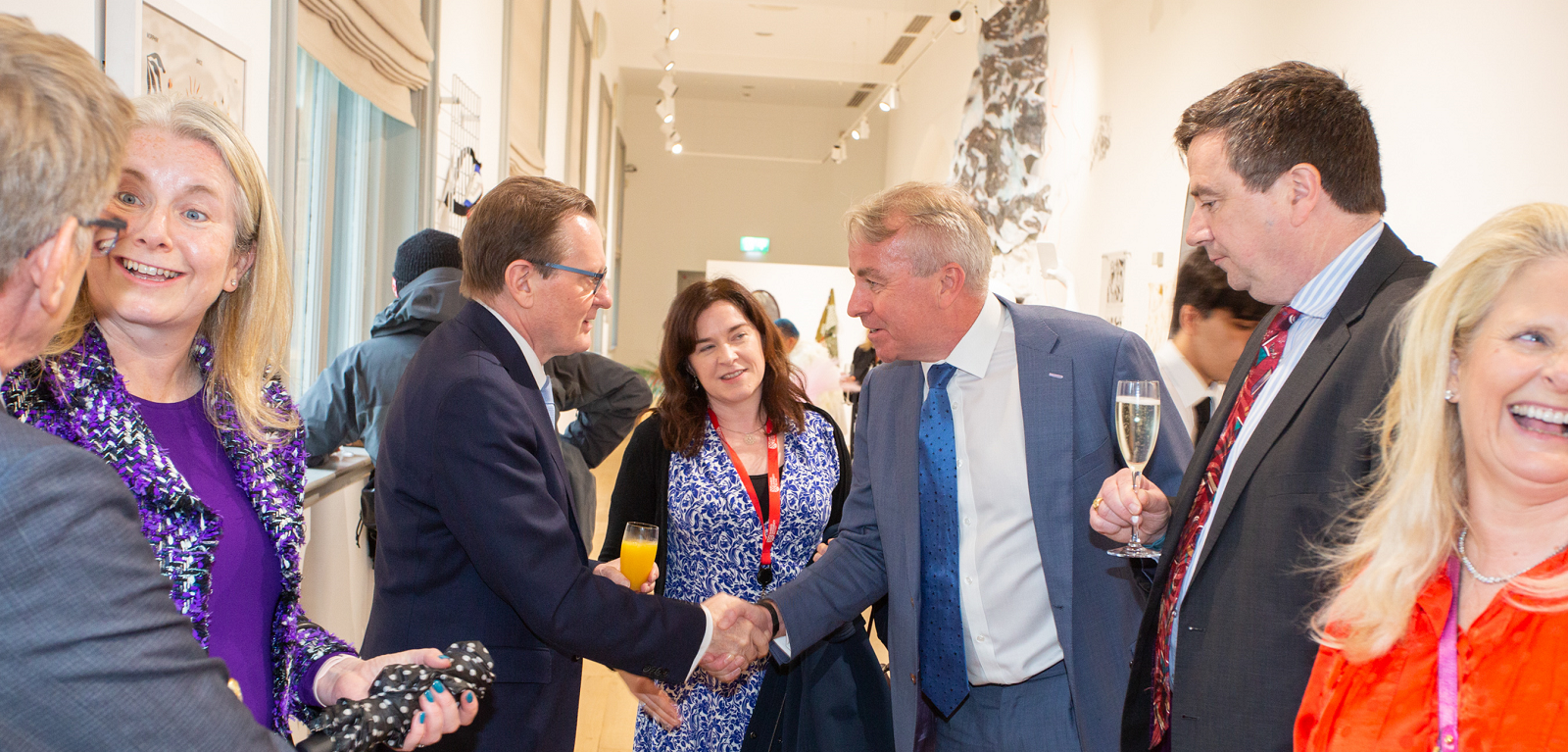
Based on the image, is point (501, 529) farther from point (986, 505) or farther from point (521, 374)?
point (986, 505)

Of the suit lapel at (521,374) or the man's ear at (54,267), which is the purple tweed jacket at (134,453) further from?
the suit lapel at (521,374)

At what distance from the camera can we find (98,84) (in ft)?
2.38

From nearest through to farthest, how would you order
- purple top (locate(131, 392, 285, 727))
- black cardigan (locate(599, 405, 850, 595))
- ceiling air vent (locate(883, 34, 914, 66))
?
purple top (locate(131, 392, 285, 727)) < black cardigan (locate(599, 405, 850, 595)) < ceiling air vent (locate(883, 34, 914, 66))

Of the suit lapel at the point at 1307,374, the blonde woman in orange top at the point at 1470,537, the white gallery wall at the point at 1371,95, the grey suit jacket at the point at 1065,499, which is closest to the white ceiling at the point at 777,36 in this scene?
the white gallery wall at the point at 1371,95

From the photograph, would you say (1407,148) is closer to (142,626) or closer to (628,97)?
(142,626)

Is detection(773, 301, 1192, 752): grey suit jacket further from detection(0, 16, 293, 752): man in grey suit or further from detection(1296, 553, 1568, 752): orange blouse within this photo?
Result: detection(0, 16, 293, 752): man in grey suit

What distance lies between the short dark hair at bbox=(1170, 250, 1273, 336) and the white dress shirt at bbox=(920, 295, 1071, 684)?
1345 millimetres

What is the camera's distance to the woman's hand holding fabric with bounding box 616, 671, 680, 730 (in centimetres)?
227

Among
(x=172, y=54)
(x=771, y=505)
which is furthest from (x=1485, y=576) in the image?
(x=172, y=54)

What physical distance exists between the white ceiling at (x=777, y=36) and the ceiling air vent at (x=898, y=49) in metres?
0.09

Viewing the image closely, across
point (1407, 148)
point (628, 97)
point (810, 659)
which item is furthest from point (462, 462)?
point (628, 97)

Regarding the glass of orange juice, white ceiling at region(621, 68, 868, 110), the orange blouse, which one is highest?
white ceiling at region(621, 68, 868, 110)

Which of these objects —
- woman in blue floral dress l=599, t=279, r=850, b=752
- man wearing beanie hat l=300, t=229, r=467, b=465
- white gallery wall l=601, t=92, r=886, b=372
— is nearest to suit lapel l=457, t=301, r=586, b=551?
woman in blue floral dress l=599, t=279, r=850, b=752

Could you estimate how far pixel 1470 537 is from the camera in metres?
1.04
